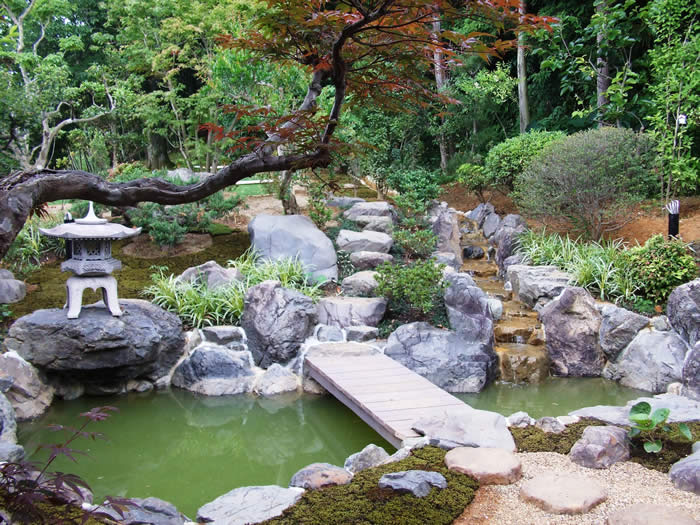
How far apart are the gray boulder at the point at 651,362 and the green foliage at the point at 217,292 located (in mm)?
3485

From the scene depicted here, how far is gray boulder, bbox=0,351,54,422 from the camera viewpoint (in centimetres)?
554

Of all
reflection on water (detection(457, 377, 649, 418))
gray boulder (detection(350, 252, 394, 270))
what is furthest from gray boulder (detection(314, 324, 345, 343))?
gray boulder (detection(350, 252, 394, 270))

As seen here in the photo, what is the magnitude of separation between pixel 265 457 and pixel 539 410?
8.53ft

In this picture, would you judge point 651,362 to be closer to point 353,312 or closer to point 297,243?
point 353,312

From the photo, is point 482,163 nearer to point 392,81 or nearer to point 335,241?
point 335,241

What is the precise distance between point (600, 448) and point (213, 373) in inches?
159

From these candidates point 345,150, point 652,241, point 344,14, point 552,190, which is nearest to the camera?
point 344,14

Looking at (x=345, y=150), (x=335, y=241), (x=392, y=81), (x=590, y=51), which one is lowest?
(x=335, y=241)

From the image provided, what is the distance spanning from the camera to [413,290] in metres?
6.77

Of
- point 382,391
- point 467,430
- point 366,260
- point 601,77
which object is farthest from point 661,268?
point 601,77

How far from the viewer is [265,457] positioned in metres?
4.98

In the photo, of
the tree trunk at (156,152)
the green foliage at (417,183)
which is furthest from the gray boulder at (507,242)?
the tree trunk at (156,152)

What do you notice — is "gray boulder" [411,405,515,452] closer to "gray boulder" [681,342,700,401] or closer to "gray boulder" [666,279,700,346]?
"gray boulder" [681,342,700,401]

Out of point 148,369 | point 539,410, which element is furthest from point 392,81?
point 148,369
